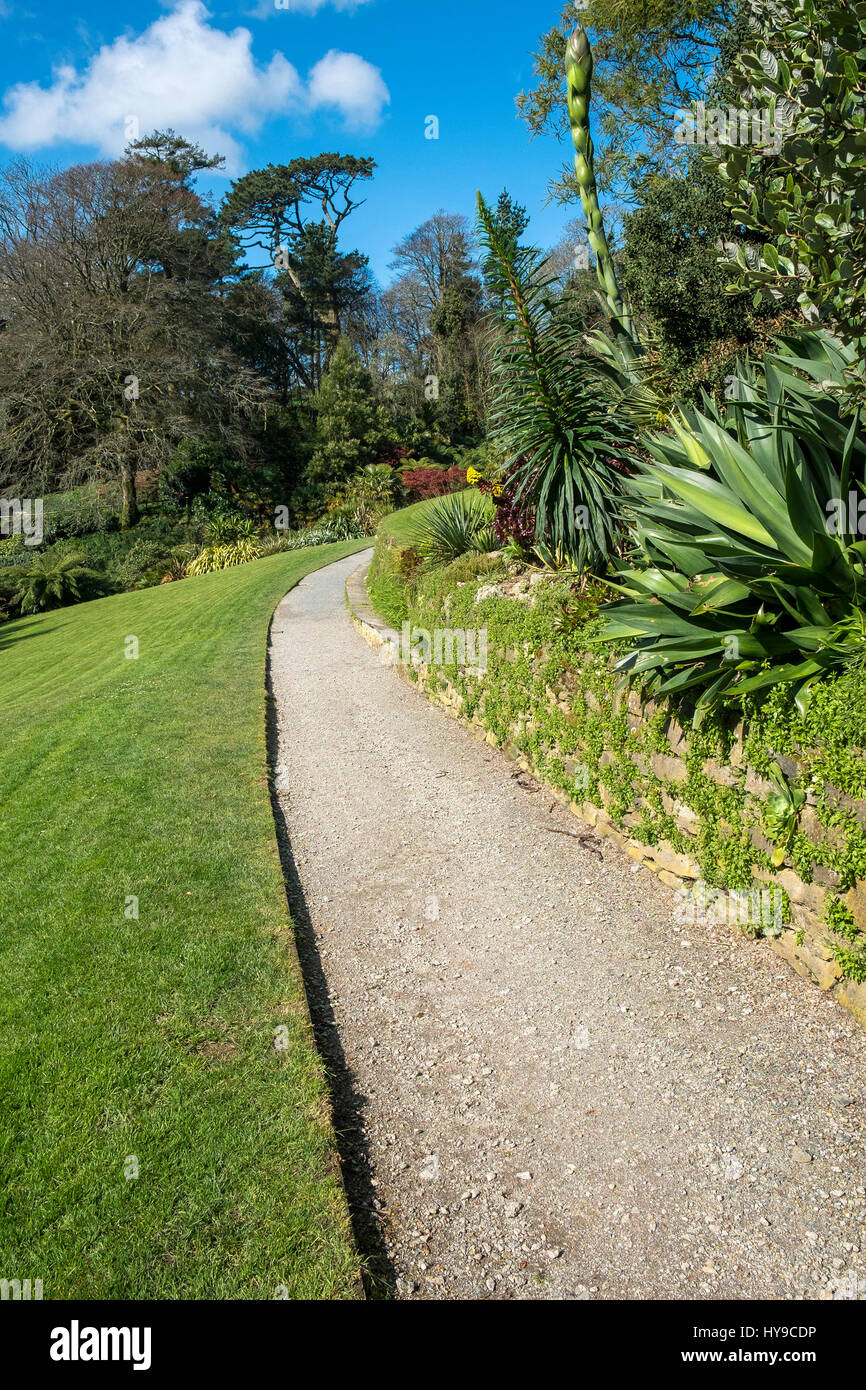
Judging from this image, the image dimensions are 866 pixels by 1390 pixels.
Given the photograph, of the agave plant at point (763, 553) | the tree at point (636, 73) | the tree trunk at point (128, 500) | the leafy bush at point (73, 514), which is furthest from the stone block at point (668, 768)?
the tree trunk at point (128, 500)

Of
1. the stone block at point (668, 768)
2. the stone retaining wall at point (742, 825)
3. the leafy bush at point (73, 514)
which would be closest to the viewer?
the stone retaining wall at point (742, 825)

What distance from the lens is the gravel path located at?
8.48ft

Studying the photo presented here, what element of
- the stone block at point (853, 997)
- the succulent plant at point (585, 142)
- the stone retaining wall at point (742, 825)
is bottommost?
the stone block at point (853, 997)

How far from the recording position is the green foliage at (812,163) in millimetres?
3092

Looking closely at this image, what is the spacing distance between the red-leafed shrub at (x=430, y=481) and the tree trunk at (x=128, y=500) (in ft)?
Result: 30.5

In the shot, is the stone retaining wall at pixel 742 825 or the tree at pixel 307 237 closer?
the stone retaining wall at pixel 742 825

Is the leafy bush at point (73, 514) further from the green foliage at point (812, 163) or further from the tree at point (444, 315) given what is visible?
the green foliage at point (812, 163)

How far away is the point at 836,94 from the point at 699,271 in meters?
11.6

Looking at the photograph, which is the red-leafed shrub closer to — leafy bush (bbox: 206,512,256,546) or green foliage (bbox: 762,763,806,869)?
leafy bush (bbox: 206,512,256,546)

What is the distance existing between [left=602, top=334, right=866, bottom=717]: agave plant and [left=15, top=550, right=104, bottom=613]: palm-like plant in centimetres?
1940

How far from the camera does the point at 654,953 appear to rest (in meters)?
4.12

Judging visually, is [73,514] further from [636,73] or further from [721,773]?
[721,773]

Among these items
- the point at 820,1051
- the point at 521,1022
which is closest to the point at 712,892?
the point at 820,1051

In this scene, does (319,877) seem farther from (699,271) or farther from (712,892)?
(699,271)
